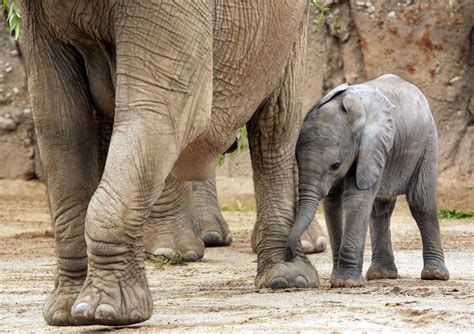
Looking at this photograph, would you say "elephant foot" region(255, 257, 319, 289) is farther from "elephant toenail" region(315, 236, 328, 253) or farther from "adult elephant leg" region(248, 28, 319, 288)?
"elephant toenail" region(315, 236, 328, 253)

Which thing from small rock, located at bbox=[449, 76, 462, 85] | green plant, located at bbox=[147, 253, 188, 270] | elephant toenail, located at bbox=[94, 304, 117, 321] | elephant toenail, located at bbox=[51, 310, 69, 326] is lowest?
elephant toenail, located at bbox=[51, 310, 69, 326]

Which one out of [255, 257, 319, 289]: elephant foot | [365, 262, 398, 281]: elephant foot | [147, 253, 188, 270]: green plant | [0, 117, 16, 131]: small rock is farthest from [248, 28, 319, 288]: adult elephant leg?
[0, 117, 16, 131]: small rock

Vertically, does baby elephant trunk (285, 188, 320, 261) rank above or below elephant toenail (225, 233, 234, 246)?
above

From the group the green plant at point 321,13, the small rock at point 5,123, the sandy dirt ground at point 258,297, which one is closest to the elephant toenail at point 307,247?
the sandy dirt ground at point 258,297

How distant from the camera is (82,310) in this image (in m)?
4.46

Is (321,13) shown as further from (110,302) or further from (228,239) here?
(110,302)

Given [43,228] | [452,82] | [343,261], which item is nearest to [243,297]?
[343,261]

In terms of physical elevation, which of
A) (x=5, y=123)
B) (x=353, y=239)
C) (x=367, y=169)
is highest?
(x=5, y=123)

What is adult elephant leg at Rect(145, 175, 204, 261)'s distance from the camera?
24.7 feet

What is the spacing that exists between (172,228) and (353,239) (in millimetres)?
2062

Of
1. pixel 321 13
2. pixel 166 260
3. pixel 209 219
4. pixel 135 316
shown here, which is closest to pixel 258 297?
pixel 135 316

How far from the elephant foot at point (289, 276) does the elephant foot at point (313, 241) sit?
1740 millimetres

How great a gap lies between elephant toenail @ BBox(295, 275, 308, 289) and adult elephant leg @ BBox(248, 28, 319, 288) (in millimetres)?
77

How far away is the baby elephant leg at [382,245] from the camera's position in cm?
628
